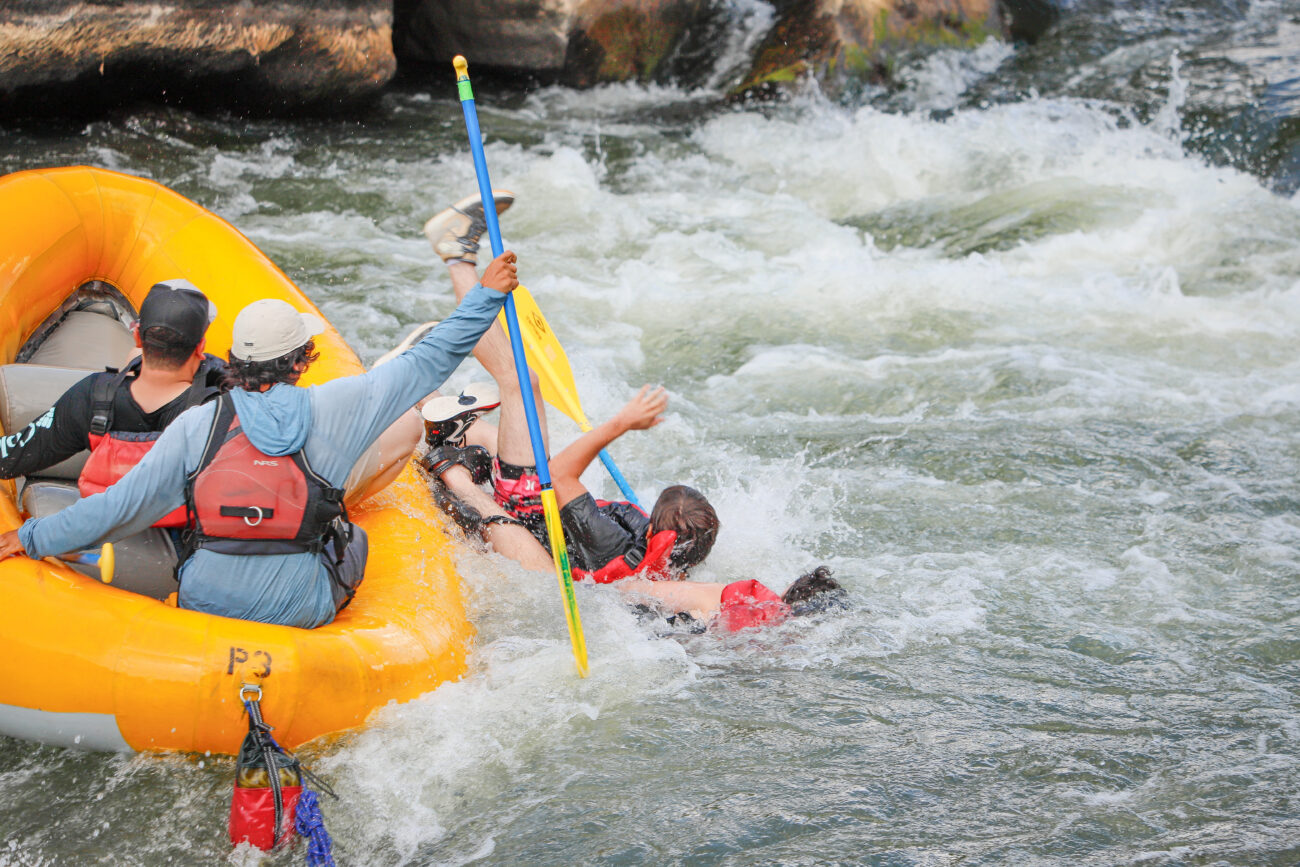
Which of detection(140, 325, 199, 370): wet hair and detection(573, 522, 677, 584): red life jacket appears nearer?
detection(140, 325, 199, 370): wet hair

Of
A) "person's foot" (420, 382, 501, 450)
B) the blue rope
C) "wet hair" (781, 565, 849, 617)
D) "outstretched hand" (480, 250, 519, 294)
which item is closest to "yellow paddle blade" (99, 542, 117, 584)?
the blue rope

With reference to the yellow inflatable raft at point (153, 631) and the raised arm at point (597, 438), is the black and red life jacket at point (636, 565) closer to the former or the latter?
the raised arm at point (597, 438)

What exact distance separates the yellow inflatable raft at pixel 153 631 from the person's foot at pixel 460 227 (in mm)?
522

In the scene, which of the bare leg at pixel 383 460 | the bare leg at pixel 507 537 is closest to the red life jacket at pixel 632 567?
the bare leg at pixel 507 537

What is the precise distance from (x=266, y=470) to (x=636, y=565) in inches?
53.4

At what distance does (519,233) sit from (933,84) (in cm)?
447

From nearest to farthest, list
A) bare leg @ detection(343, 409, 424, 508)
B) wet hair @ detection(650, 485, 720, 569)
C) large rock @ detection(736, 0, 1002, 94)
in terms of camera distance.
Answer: bare leg @ detection(343, 409, 424, 508) < wet hair @ detection(650, 485, 720, 569) < large rock @ detection(736, 0, 1002, 94)

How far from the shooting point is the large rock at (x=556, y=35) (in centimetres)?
864

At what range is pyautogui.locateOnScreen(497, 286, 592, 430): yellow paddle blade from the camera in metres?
3.88

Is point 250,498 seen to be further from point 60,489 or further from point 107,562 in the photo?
point 60,489

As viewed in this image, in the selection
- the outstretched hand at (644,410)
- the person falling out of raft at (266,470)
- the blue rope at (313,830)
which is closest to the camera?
the blue rope at (313,830)

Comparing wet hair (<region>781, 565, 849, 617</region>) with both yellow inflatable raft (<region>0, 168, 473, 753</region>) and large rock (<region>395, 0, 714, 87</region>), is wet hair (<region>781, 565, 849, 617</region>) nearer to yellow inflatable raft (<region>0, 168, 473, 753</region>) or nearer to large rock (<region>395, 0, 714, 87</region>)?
yellow inflatable raft (<region>0, 168, 473, 753</region>)

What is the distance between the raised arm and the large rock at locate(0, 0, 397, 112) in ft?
15.5

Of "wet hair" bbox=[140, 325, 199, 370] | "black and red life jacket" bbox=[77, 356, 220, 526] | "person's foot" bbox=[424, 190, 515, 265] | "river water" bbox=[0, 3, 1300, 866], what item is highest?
"person's foot" bbox=[424, 190, 515, 265]
